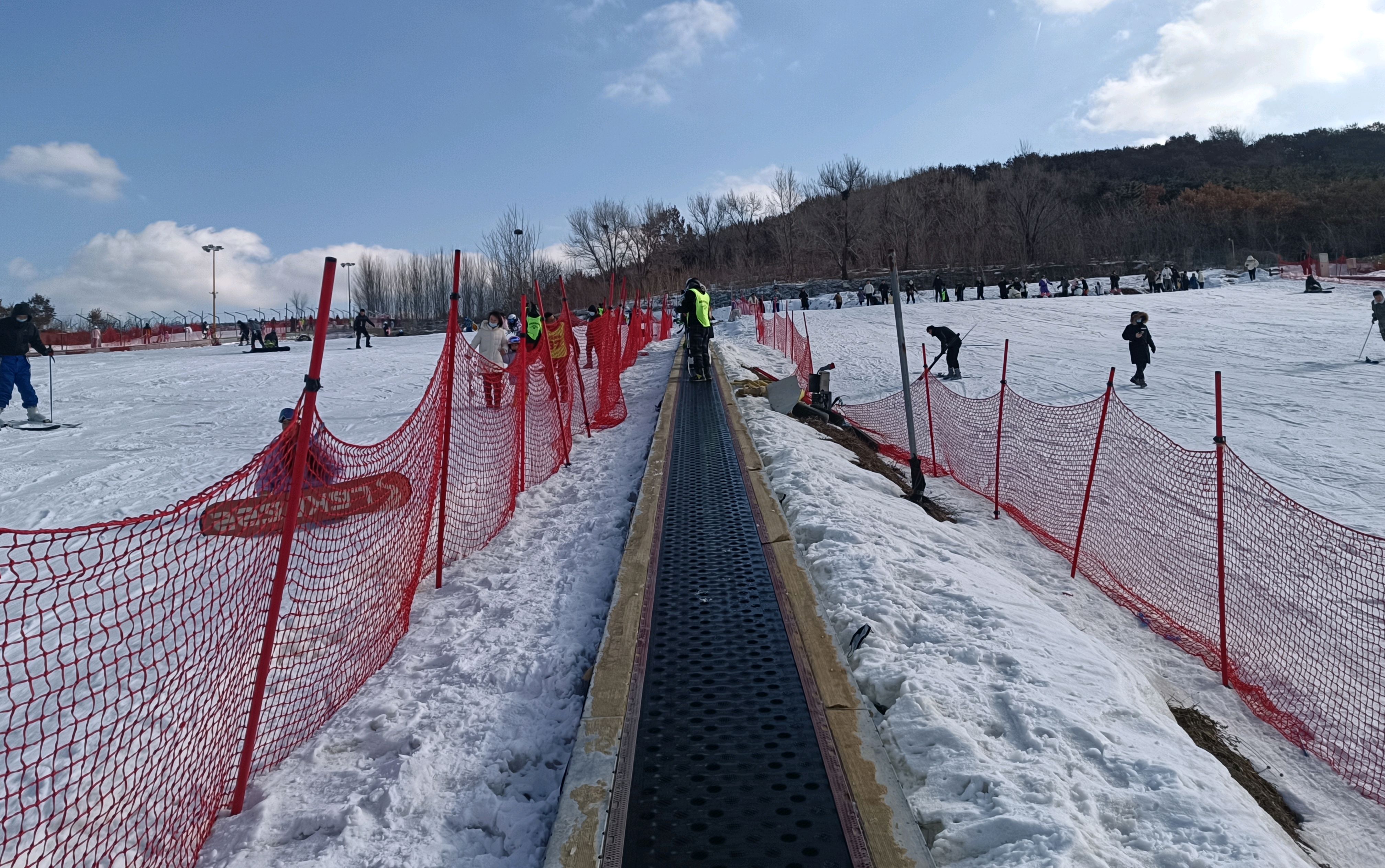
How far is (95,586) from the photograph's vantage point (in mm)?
5348

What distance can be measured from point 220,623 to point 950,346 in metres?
14.9

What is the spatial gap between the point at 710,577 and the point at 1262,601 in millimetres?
4716

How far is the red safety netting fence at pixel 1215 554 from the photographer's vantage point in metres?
4.80

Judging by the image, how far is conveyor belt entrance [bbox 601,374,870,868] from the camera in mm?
2496

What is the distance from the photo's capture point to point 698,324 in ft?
45.5

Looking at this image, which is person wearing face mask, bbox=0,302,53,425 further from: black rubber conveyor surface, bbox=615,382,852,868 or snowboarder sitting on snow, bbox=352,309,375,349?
snowboarder sitting on snow, bbox=352,309,375,349

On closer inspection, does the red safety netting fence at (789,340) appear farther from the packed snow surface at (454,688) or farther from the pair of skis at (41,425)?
the pair of skis at (41,425)

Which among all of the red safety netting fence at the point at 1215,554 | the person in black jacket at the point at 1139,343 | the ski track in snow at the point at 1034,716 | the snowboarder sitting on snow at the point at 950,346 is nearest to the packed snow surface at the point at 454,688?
the ski track in snow at the point at 1034,716

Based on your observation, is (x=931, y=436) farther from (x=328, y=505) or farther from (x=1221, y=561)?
(x=328, y=505)

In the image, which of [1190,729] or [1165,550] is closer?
[1190,729]

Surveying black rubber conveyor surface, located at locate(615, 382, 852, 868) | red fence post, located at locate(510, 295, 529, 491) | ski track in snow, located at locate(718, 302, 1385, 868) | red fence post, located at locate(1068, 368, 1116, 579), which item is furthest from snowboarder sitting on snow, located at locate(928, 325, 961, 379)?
black rubber conveyor surface, located at locate(615, 382, 852, 868)

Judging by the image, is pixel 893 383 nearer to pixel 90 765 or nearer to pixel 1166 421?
pixel 1166 421

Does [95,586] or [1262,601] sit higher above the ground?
[95,586]

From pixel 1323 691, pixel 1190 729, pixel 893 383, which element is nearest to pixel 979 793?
pixel 1190 729
